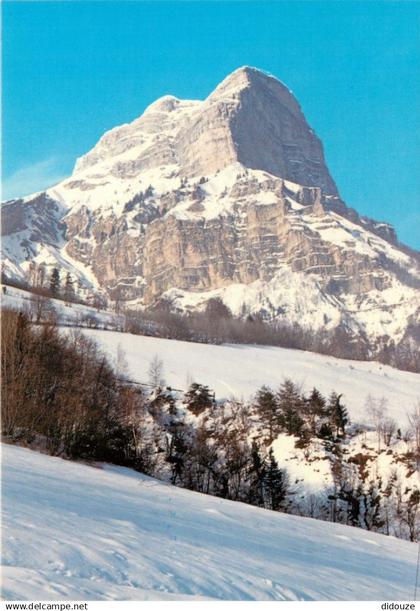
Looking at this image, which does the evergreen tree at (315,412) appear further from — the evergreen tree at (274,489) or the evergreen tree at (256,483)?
the evergreen tree at (274,489)

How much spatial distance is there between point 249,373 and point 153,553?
8340 cm

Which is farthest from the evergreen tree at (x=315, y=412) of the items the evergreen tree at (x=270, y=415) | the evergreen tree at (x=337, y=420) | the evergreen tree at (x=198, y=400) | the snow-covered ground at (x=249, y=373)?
the evergreen tree at (x=198, y=400)

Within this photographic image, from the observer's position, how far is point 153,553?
9.33 metres

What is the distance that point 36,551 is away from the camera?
300 inches

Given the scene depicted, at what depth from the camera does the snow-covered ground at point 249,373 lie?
80.2 meters

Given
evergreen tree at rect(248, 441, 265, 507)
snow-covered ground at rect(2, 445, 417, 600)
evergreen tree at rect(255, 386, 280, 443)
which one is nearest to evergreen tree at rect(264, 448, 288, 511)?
evergreen tree at rect(248, 441, 265, 507)

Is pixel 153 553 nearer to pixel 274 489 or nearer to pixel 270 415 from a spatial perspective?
pixel 274 489

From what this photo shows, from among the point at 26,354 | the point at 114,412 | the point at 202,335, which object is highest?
the point at 202,335

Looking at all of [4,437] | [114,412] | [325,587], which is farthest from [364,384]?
[325,587]

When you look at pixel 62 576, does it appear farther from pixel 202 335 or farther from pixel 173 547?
pixel 202 335

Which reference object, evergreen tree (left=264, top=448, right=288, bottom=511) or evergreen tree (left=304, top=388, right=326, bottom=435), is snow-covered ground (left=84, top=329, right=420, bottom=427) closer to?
evergreen tree (left=304, top=388, right=326, bottom=435)

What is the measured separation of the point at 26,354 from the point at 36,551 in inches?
1125

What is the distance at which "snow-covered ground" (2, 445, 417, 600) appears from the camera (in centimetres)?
720

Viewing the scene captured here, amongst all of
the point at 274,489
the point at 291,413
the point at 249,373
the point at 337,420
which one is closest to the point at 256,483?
the point at 274,489
